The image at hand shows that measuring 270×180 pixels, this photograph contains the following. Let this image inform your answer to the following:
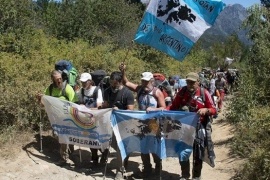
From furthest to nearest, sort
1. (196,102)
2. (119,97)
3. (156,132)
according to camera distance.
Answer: (119,97) → (156,132) → (196,102)

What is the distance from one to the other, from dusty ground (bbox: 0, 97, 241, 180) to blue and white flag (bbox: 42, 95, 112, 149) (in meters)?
0.51

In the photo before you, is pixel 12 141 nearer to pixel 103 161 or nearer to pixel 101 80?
pixel 103 161

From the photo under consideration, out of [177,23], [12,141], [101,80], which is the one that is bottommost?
[12,141]

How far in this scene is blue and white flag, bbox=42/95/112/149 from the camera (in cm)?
703

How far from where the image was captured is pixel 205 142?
6.60 metres

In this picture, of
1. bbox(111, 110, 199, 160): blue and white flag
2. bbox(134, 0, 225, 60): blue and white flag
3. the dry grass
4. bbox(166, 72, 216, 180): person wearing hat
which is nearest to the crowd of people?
bbox(166, 72, 216, 180): person wearing hat

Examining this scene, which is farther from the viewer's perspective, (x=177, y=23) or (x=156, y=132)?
(x=177, y=23)

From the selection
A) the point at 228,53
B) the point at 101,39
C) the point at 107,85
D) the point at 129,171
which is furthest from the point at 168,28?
the point at 228,53

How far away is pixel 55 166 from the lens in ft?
24.3

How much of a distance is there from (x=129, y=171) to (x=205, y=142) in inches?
67.2

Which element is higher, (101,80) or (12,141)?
(101,80)

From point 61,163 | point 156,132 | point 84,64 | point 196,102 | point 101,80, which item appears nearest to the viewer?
point 196,102

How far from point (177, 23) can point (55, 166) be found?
336cm

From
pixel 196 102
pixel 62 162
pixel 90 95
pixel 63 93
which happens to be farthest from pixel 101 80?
pixel 196 102
